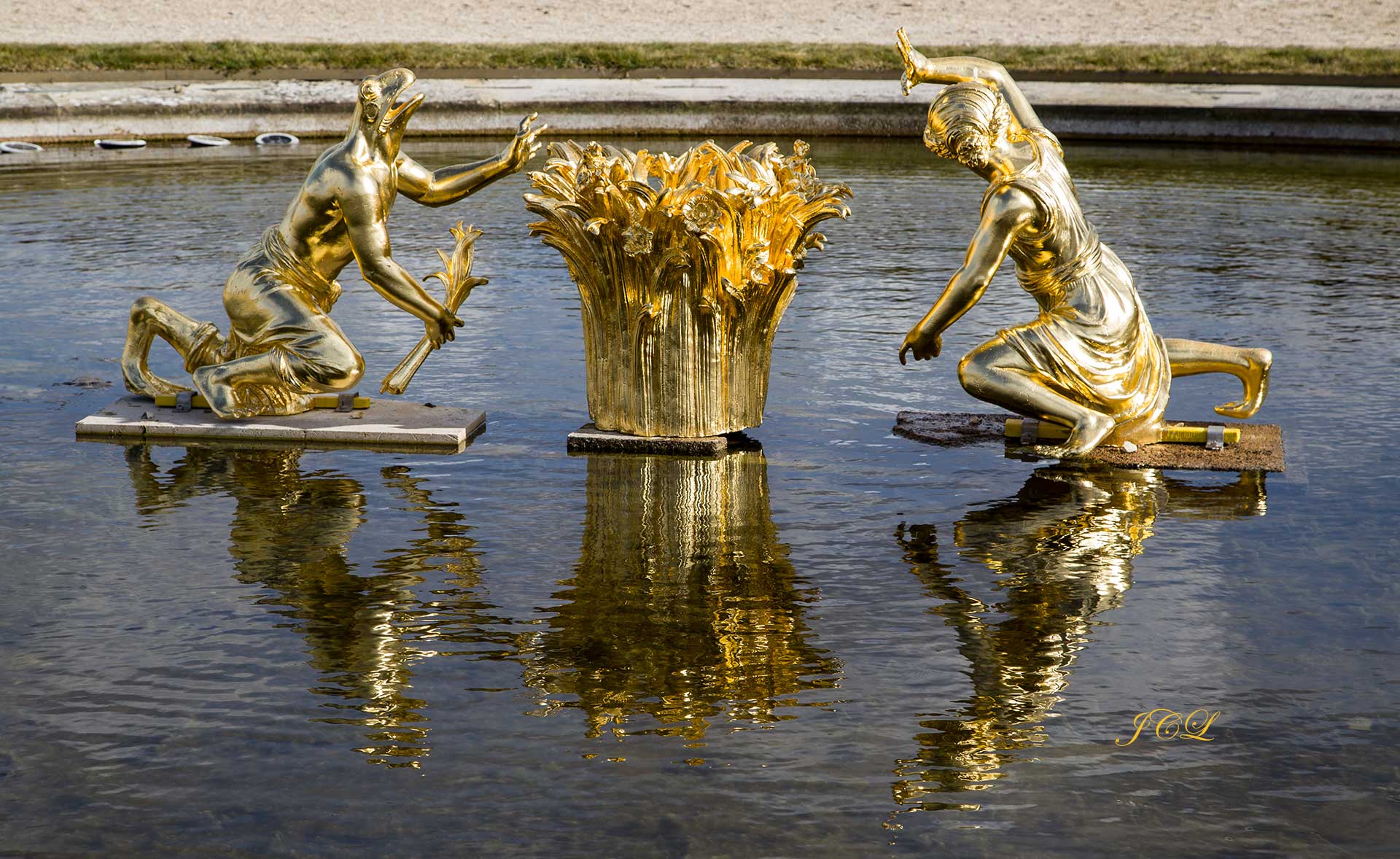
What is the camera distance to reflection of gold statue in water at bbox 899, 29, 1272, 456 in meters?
6.08

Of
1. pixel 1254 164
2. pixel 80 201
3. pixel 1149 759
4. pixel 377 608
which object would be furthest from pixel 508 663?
pixel 1254 164

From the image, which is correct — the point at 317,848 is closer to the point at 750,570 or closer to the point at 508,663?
the point at 508,663

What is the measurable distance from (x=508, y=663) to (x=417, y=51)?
19333 millimetres

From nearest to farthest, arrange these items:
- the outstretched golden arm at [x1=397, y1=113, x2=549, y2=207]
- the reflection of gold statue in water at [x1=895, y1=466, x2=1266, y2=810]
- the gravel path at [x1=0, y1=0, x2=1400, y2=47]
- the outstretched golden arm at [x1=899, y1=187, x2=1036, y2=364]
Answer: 1. the reflection of gold statue in water at [x1=895, y1=466, x2=1266, y2=810]
2. the outstretched golden arm at [x1=899, y1=187, x2=1036, y2=364]
3. the outstretched golden arm at [x1=397, y1=113, x2=549, y2=207]
4. the gravel path at [x1=0, y1=0, x2=1400, y2=47]

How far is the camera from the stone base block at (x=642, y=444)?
20.9ft

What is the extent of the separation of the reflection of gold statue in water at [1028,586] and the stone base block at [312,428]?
210cm

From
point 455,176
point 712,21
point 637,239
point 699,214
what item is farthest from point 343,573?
point 712,21

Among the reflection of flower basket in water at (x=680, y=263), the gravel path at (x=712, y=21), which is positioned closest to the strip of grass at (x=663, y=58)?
the gravel path at (x=712, y=21)

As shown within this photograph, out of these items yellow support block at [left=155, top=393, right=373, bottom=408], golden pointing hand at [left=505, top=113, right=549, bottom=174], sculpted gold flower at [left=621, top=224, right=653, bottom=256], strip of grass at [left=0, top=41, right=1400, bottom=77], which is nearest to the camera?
sculpted gold flower at [left=621, top=224, right=653, bottom=256]

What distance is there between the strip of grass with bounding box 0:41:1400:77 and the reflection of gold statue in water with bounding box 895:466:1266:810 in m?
15.7

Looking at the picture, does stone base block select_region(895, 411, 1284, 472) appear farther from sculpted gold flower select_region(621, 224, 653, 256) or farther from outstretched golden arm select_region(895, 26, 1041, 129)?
sculpted gold flower select_region(621, 224, 653, 256)

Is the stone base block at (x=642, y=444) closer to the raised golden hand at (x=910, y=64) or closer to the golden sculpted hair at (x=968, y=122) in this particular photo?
the golden sculpted hair at (x=968, y=122)

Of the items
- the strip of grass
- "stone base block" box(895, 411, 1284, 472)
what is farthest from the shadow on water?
the strip of grass

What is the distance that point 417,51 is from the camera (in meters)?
22.4
